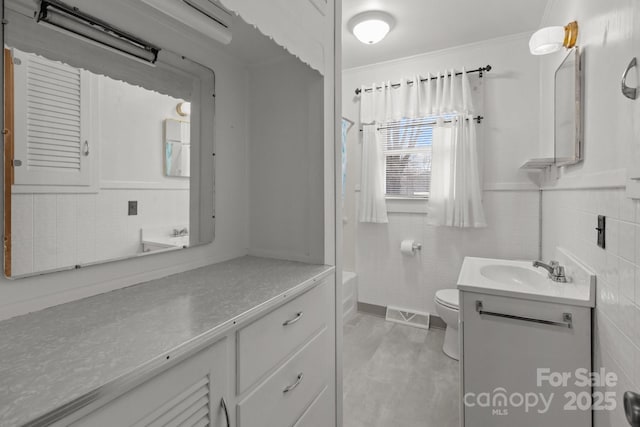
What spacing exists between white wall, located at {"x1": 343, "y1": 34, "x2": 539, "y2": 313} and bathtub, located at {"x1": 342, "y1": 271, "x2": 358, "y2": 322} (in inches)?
2.7

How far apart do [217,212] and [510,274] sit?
189 cm

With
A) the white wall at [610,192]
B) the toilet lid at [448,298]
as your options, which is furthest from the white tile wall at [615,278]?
the toilet lid at [448,298]

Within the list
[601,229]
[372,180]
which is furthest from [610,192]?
[372,180]

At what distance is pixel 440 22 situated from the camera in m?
2.39

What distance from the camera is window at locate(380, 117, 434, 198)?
2900mm

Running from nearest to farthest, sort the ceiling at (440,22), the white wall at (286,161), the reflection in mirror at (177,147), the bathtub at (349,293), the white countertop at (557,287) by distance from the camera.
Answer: the reflection in mirror at (177,147) < the white countertop at (557,287) < the white wall at (286,161) < the ceiling at (440,22) < the bathtub at (349,293)

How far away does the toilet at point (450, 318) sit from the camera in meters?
2.30

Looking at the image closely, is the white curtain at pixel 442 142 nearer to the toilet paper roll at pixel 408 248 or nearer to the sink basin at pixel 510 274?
the toilet paper roll at pixel 408 248

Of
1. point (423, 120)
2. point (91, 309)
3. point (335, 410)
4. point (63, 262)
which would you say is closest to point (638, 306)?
point (335, 410)

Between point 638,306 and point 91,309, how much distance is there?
1.59 metres

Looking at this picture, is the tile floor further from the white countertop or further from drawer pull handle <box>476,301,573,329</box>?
the white countertop

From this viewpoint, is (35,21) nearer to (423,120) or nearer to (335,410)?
(335,410)

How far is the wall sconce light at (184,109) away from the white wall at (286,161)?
383 mm

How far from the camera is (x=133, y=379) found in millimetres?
586
